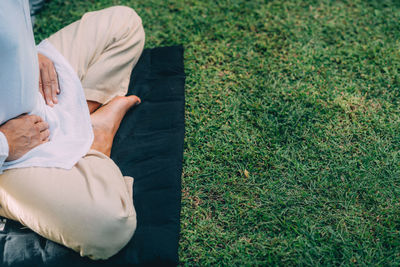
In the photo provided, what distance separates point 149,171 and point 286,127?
100cm

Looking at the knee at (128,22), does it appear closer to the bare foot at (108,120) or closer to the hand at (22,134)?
the bare foot at (108,120)

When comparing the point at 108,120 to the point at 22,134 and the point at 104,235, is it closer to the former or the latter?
the point at 22,134

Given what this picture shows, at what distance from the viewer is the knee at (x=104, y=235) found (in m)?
1.56

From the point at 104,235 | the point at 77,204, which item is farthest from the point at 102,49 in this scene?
the point at 104,235

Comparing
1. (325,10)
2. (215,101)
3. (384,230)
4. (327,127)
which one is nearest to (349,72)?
(327,127)

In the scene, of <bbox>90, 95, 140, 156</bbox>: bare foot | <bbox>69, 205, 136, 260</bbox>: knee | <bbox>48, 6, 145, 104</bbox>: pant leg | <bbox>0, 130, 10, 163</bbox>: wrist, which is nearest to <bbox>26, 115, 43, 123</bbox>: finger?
<bbox>0, 130, 10, 163</bbox>: wrist

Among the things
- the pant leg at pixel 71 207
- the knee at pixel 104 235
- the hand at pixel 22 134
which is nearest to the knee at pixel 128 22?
the hand at pixel 22 134

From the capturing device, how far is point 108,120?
2084mm

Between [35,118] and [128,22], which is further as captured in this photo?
[128,22]

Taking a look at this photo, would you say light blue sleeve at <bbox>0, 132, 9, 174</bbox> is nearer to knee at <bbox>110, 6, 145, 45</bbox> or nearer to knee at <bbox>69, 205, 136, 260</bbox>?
knee at <bbox>69, 205, 136, 260</bbox>

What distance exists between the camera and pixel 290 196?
1980 mm

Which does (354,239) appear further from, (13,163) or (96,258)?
(13,163)

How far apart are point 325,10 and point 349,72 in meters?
0.84

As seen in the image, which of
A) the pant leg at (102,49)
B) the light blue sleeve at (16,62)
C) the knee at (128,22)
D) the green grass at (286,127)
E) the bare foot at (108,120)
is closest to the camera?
the light blue sleeve at (16,62)
